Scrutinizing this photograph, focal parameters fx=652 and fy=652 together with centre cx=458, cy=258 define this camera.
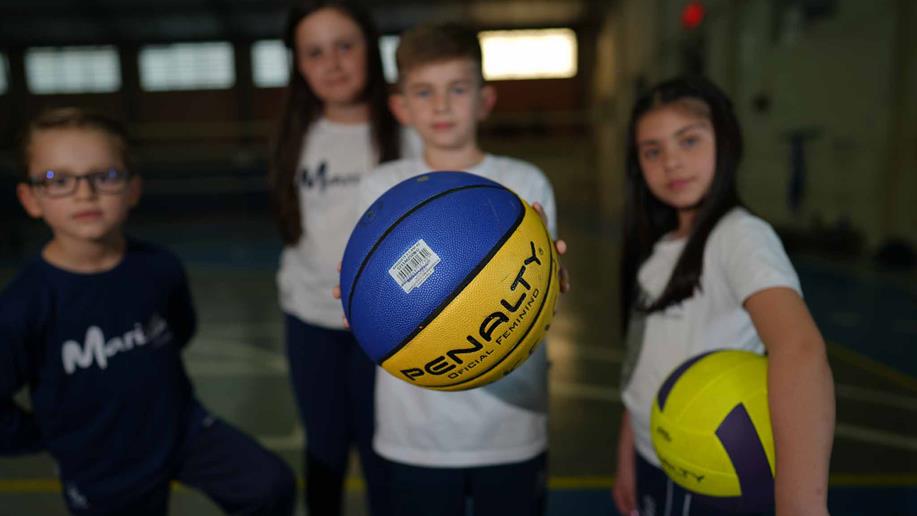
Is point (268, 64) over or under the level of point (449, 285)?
over

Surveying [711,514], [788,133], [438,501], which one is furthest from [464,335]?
[788,133]

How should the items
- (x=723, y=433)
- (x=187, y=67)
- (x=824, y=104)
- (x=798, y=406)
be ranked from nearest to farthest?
(x=798, y=406) < (x=723, y=433) < (x=824, y=104) < (x=187, y=67)

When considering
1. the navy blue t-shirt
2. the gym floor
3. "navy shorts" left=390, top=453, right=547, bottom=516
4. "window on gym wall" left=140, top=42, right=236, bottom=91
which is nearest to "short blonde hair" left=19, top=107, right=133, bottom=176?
the navy blue t-shirt

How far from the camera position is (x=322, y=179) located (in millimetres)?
2041

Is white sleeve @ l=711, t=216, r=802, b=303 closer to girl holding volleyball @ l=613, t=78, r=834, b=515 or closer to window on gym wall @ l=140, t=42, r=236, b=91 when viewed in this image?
girl holding volleyball @ l=613, t=78, r=834, b=515

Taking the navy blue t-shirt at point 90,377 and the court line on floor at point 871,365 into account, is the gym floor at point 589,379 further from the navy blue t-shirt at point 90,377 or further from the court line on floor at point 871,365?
the navy blue t-shirt at point 90,377

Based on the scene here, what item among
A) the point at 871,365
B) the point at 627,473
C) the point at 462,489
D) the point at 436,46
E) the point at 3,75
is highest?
the point at 3,75

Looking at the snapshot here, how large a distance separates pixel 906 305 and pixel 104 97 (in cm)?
1849

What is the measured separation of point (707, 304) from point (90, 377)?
1.58m

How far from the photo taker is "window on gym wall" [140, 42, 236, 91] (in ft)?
57.7

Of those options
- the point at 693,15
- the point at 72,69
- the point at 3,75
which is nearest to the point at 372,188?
the point at 693,15

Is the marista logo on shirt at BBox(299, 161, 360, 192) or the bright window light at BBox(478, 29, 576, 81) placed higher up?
the bright window light at BBox(478, 29, 576, 81)

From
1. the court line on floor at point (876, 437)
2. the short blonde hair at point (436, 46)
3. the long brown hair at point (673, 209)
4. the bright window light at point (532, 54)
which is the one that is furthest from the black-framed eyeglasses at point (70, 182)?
the bright window light at point (532, 54)

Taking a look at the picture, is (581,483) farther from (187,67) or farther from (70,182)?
(187,67)
